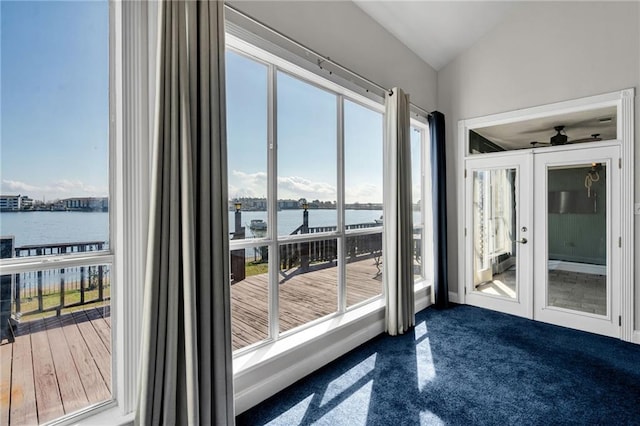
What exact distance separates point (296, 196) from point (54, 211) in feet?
5.10

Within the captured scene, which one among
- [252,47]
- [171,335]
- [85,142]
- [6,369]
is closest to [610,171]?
[252,47]

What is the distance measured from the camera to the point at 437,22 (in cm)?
348

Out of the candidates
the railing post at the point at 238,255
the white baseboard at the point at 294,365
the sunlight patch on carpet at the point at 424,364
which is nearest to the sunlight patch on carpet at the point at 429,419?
the sunlight patch on carpet at the point at 424,364

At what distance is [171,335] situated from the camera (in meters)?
1.52

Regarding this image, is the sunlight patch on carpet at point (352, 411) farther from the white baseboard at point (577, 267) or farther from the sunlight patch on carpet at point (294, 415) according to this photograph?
the white baseboard at point (577, 267)

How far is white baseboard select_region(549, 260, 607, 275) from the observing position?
335 centimetres

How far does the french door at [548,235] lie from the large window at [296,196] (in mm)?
1656

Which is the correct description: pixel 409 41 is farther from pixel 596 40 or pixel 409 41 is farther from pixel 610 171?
pixel 610 171

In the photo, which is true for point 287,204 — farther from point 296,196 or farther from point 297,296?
point 297,296

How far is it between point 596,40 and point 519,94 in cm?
79

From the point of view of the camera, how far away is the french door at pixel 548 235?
10.7ft

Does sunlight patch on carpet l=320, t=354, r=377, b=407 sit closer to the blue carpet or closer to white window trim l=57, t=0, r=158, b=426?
the blue carpet

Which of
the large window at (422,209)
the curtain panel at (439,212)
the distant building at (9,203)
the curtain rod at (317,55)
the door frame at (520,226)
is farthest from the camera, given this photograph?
the large window at (422,209)

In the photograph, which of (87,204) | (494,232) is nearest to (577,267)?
(494,232)
